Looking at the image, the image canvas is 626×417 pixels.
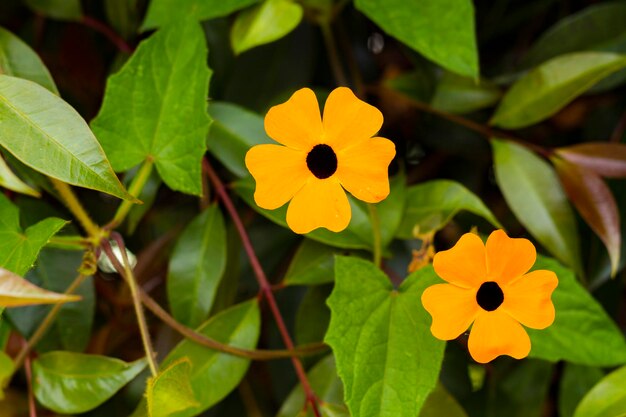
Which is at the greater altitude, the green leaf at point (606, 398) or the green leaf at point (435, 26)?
the green leaf at point (435, 26)

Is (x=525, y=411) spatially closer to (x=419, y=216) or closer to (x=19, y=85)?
(x=419, y=216)

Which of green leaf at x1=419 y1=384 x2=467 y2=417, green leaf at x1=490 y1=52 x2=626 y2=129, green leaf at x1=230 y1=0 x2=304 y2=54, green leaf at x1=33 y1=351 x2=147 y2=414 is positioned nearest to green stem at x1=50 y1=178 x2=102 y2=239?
green leaf at x1=33 y1=351 x2=147 y2=414

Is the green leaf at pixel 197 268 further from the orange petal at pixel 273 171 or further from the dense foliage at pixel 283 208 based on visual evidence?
the orange petal at pixel 273 171

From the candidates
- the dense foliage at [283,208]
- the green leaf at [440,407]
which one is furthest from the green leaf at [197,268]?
the green leaf at [440,407]

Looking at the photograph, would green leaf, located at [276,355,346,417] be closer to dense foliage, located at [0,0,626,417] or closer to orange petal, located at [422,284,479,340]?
dense foliage, located at [0,0,626,417]

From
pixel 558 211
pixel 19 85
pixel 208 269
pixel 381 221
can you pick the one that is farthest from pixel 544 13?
pixel 19 85
